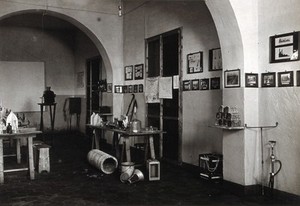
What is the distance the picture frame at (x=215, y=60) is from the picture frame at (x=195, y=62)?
0.90 ft

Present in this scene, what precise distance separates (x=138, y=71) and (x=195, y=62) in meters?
2.52

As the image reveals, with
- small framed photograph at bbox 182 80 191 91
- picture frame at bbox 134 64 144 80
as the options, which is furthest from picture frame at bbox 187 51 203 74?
picture frame at bbox 134 64 144 80

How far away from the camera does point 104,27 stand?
29.5 feet

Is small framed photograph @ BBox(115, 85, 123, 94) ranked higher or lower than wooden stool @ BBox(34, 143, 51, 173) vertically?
higher

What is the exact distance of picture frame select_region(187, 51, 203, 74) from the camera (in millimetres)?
6191

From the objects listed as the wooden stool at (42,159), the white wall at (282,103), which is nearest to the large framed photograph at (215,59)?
the white wall at (282,103)

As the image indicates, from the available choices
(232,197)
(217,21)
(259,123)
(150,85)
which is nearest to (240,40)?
(217,21)

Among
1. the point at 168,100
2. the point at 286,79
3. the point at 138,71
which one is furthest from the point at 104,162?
the point at 286,79

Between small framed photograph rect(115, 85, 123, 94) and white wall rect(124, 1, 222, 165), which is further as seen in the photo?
small framed photograph rect(115, 85, 123, 94)

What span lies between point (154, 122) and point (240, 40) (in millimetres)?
3521

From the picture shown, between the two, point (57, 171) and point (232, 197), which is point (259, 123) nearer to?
point (232, 197)

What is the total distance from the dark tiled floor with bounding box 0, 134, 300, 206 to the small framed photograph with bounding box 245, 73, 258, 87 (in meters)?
1.62

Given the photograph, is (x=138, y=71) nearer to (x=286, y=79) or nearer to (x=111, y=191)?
(x=111, y=191)

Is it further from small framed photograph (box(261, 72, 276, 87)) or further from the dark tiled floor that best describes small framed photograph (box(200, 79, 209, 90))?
the dark tiled floor
